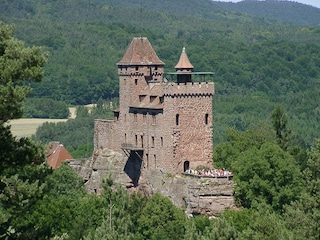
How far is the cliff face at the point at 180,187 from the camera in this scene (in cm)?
6500

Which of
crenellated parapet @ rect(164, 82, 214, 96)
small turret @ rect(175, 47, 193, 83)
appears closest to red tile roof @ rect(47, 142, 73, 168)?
small turret @ rect(175, 47, 193, 83)

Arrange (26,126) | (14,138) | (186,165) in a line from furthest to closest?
1. (26,126)
2. (186,165)
3. (14,138)

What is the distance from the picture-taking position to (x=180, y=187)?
6638 cm

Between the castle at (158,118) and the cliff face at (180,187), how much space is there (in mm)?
541

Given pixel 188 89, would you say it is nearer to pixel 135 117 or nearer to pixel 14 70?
pixel 135 117

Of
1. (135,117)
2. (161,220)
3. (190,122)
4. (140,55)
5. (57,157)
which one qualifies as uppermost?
(140,55)

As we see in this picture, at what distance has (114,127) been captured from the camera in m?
75.0

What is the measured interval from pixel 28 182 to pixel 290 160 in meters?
35.8

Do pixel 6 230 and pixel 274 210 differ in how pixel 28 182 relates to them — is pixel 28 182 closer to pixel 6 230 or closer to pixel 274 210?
pixel 6 230

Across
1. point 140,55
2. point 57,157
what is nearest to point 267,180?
point 140,55

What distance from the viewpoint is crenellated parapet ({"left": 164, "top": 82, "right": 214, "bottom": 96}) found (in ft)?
222

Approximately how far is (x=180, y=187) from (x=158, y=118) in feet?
17.0

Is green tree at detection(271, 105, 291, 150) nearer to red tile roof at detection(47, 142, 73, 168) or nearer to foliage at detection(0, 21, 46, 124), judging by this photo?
red tile roof at detection(47, 142, 73, 168)

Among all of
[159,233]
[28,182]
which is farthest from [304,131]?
[28,182]
